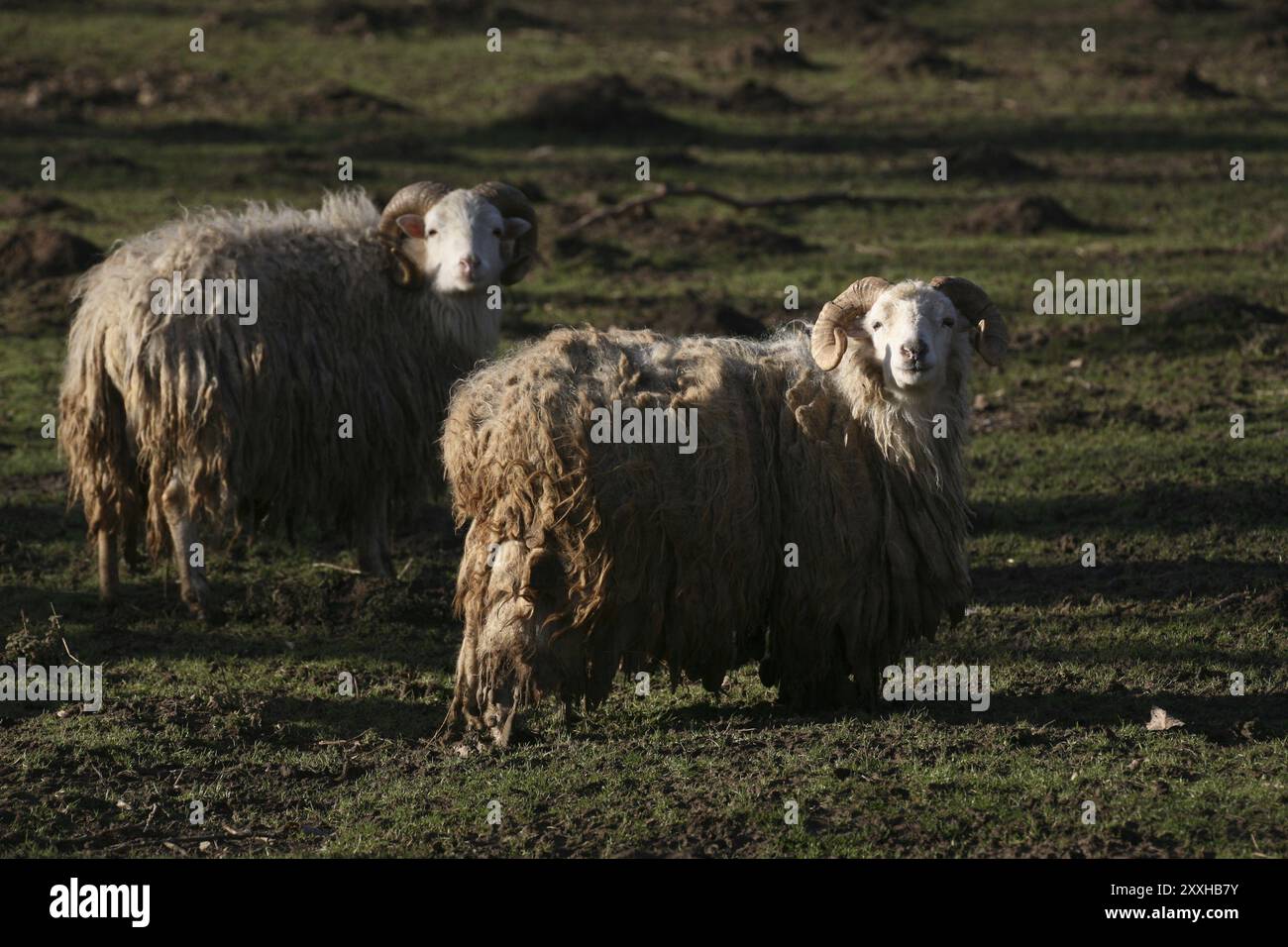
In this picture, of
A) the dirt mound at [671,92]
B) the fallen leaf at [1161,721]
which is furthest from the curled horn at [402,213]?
the dirt mound at [671,92]

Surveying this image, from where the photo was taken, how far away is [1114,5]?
3183cm

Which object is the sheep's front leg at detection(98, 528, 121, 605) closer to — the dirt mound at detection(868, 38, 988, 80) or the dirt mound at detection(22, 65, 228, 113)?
the dirt mound at detection(22, 65, 228, 113)

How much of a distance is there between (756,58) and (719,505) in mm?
21072

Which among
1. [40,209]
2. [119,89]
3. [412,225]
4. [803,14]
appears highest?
[803,14]

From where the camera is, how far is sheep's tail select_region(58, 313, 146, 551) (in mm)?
10969

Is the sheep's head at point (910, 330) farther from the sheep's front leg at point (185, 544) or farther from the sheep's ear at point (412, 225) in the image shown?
the sheep's front leg at point (185, 544)

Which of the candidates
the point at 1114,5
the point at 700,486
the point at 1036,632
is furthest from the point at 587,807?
the point at 1114,5

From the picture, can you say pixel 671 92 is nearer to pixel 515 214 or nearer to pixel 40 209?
pixel 40 209

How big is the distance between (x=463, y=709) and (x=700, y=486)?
1694 millimetres

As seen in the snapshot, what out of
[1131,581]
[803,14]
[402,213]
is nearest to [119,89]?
[803,14]

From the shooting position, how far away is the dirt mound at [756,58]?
2830cm

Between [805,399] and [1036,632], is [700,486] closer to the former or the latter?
[805,399]

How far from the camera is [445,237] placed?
38.5 ft
